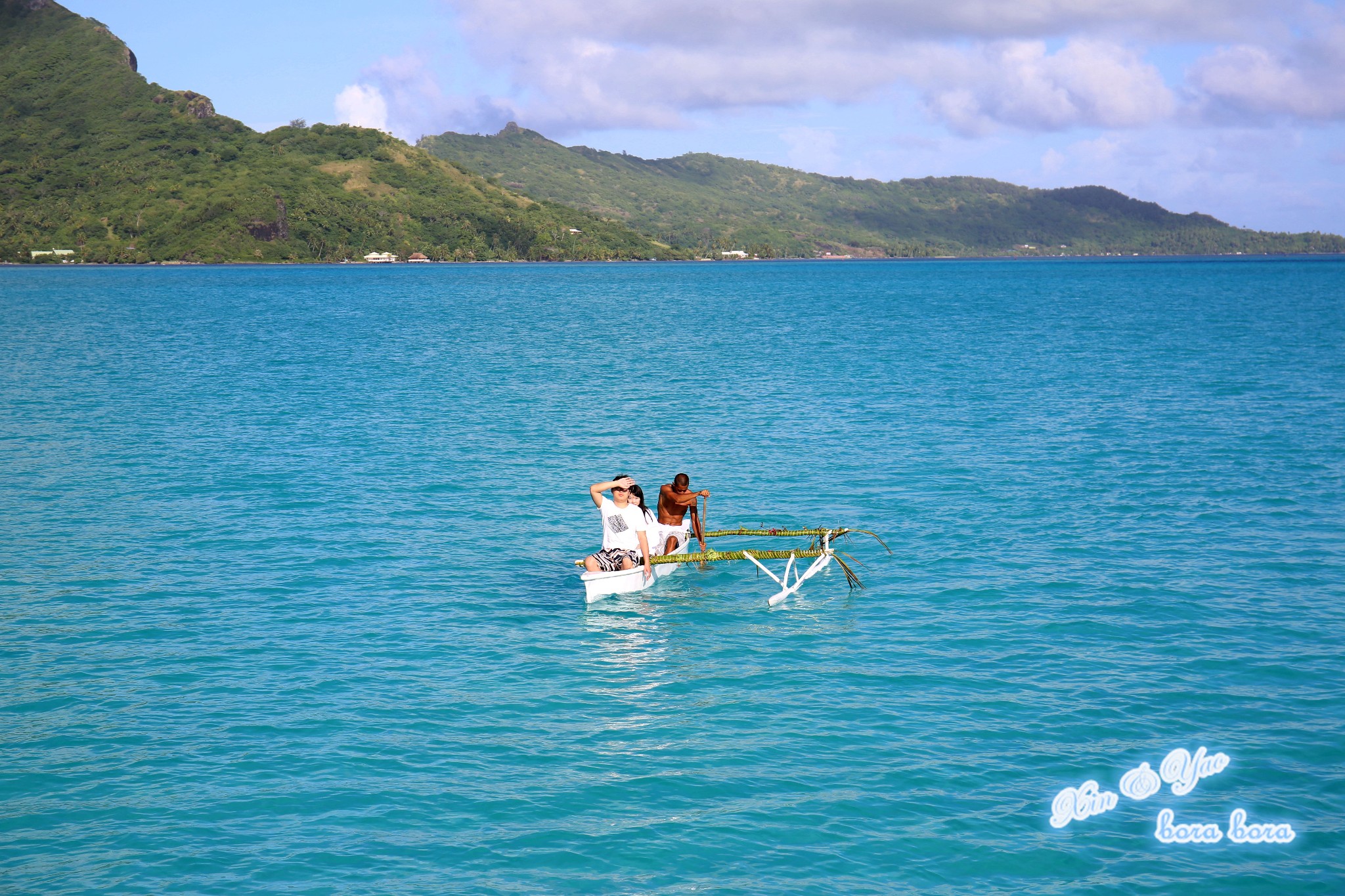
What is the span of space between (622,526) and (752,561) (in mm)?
3423

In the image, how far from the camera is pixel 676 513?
23172mm

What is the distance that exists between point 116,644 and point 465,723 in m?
7.89

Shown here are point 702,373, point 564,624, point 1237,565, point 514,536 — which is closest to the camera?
point 564,624

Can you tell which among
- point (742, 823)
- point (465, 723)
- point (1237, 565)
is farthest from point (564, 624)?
point (1237, 565)

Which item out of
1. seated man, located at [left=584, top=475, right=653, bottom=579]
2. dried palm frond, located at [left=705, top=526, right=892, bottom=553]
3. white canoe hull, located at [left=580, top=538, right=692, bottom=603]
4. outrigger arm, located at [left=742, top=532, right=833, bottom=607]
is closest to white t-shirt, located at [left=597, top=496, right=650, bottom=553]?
seated man, located at [left=584, top=475, right=653, bottom=579]

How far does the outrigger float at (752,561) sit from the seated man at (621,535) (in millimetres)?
213

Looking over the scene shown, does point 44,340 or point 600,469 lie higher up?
point 44,340

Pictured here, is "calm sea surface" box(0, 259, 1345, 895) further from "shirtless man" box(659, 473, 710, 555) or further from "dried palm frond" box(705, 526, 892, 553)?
"shirtless man" box(659, 473, 710, 555)

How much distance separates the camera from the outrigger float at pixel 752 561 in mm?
21594

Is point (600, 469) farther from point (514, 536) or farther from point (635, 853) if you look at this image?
point (635, 853)

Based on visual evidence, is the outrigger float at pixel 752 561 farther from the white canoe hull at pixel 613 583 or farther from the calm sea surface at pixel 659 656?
the calm sea surface at pixel 659 656

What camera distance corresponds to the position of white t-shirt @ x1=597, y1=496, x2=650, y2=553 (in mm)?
21641

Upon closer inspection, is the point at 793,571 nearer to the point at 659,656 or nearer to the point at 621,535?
the point at 621,535

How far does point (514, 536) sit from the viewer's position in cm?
2677
